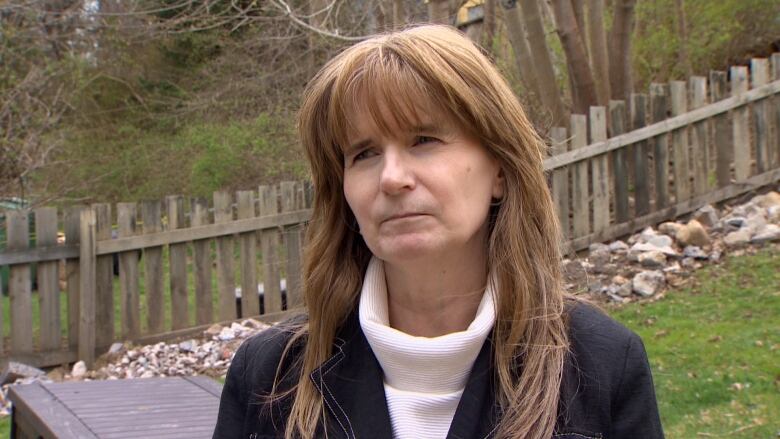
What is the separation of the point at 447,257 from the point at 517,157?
9.8 inches

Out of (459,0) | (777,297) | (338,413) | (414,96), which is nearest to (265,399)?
(338,413)

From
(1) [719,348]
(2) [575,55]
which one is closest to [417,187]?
(1) [719,348]

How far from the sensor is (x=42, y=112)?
1286 cm

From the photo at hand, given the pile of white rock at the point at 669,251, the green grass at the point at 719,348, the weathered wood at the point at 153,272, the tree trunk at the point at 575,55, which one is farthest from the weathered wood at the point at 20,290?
the tree trunk at the point at 575,55

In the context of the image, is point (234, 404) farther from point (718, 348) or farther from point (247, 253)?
point (247, 253)

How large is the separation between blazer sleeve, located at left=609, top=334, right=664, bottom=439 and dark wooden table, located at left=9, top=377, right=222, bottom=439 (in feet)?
6.33

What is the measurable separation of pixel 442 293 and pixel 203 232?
6.53 meters

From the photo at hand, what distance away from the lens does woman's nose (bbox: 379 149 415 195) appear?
187 cm

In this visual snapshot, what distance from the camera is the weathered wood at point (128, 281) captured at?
8.10 metres

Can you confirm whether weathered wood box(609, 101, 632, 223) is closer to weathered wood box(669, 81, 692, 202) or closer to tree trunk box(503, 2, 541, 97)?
weathered wood box(669, 81, 692, 202)

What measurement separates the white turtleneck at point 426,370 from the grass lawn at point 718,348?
2973mm

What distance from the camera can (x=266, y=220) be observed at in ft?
27.9

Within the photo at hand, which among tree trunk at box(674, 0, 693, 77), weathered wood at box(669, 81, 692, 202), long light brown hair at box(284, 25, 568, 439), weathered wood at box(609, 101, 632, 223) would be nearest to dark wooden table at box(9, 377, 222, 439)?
long light brown hair at box(284, 25, 568, 439)

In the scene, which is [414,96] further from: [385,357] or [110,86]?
[110,86]
